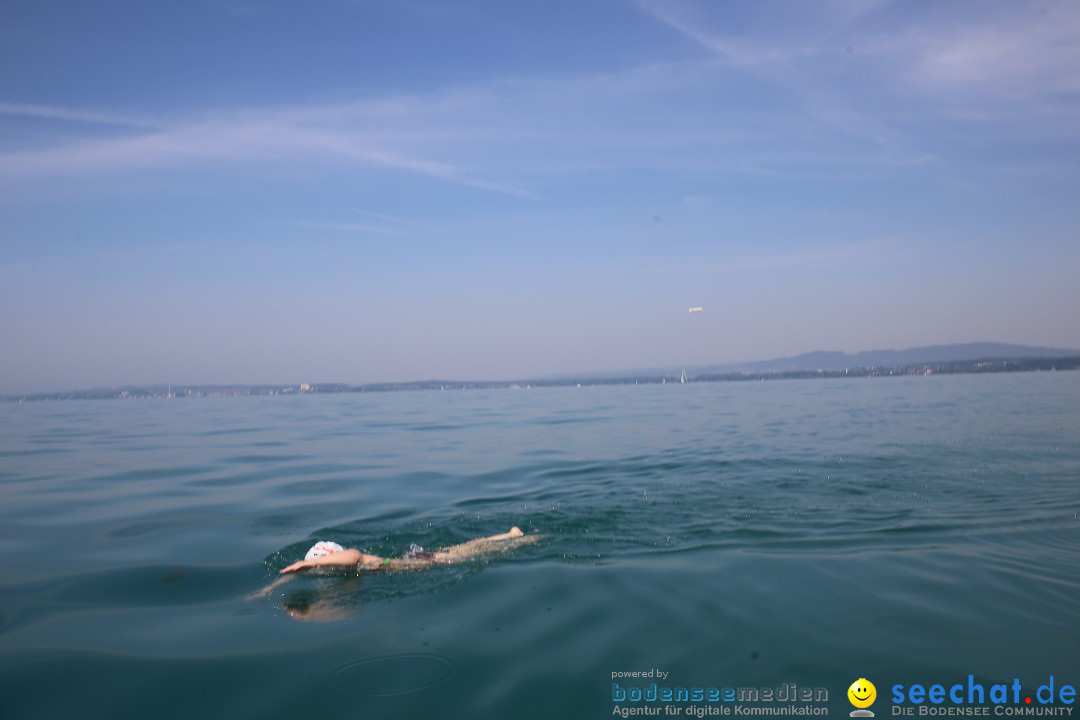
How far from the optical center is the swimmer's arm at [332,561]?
29.5ft

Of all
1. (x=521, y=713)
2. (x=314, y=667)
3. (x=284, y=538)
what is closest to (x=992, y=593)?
(x=521, y=713)

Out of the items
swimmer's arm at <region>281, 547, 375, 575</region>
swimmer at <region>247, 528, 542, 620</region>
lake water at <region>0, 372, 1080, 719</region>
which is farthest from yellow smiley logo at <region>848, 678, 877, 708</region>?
swimmer's arm at <region>281, 547, 375, 575</region>

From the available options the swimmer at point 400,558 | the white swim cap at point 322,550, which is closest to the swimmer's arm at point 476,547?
the swimmer at point 400,558

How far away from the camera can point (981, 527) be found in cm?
1042

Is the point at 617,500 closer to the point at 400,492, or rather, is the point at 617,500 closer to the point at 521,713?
the point at 400,492

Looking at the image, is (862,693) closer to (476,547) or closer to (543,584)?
(543,584)

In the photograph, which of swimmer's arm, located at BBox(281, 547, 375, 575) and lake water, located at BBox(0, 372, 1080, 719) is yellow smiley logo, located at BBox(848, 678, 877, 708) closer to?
lake water, located at BBox(0, 372, 1080, 719)

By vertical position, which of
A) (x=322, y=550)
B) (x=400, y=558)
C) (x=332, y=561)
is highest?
(x=322, y=550)

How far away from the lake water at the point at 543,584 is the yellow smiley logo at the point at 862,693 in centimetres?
10

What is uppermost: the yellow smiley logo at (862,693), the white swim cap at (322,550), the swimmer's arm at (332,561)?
the white swim cap at (322,550)

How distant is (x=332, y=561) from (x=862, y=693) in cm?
655

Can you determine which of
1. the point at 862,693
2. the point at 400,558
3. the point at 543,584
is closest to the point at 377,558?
the point at 400,558

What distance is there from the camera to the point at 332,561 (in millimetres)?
9062

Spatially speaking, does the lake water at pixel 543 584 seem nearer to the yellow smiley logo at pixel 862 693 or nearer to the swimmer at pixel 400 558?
the yellow smiley logo at pixel 862 693
